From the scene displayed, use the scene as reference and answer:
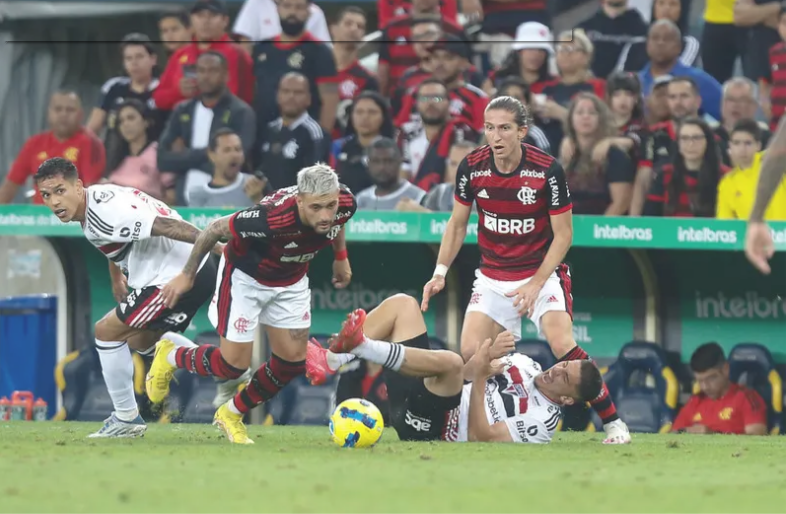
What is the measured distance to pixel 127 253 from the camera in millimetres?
9016

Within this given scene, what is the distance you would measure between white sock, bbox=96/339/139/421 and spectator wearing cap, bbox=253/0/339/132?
4.89 meters

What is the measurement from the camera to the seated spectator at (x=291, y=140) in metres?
12.5

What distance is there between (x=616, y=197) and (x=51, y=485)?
21.2ft

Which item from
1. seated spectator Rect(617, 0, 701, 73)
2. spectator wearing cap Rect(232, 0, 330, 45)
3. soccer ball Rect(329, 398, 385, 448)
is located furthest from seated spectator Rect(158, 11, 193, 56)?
soccer ball Rect(329, 398, 385, 448)

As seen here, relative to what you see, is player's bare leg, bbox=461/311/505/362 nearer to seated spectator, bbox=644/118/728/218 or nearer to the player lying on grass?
the player lying on grass

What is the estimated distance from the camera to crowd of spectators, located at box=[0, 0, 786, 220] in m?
11.5

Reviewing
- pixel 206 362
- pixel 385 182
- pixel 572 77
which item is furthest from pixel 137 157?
pixel 206 362

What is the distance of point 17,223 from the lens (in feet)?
39.9

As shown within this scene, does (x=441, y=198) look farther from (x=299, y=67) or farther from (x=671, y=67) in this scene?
(x=671, y=67)

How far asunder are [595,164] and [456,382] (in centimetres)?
343

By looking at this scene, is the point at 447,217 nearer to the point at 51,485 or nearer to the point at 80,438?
the point at 80,438

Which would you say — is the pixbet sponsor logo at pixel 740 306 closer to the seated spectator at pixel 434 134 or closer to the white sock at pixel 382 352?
the seated spectator at pixel 434 134

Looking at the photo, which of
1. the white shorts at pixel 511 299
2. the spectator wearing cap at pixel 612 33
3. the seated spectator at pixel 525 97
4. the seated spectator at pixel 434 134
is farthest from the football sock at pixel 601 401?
the spectator wearing cap at pixel 612 33

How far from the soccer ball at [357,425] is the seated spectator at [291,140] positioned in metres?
4.69
